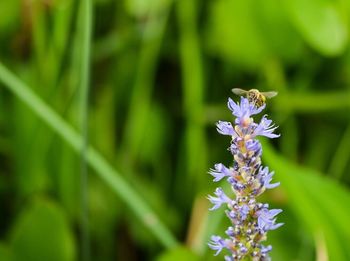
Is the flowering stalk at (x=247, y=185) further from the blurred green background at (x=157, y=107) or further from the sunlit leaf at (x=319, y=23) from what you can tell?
the sunlit leaf at (x=319, y=23)

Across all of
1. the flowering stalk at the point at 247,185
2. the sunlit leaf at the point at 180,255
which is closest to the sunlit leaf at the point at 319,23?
the sunlit leaf at the point at 180,255

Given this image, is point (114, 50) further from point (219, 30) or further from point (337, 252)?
point (337, 252)

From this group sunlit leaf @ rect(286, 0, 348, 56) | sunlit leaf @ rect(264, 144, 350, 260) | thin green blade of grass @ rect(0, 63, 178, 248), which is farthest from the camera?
sunlit leaf @ rect(286, 0, 348, 56)

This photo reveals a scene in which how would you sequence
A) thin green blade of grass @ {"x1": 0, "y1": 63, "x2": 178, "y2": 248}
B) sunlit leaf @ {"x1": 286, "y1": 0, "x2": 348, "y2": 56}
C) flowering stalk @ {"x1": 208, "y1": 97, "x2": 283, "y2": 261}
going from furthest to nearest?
sunlit leaf @ {"x1": 286, "y1": 0, "x2": 348, "y2": 56} → thin green blade of grass @ {"x1": 0, "y1": 63, "x2": 178, "y2": 248} → flowering stalk @ {"x1": 208, "y1": 97, "x2": 283, "y2": 261}

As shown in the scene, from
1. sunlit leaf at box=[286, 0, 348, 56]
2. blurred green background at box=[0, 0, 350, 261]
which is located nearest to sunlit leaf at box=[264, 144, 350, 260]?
blurred green background at box=[0, 0, 350, 261]

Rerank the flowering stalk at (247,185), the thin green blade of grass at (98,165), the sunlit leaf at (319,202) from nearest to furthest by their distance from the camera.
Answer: the flowering stalk at (247,185), the sunlit leaf at (319,202), the thin green blade of grass at (98,165)

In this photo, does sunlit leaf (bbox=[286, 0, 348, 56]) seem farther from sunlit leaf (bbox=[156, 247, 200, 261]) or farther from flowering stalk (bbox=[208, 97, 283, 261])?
flowering stalk (bbox=[208, 97, 283, 261])
